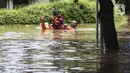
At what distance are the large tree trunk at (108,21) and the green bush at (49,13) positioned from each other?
946 inches

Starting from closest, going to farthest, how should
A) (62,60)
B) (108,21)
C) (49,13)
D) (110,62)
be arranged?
(110,62) → (62,60) → (108,21) → (49,13)

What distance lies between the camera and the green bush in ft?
122

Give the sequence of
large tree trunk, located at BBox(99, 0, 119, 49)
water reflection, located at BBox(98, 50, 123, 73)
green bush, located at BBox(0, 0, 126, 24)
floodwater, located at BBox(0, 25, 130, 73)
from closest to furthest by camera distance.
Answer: water reflection, located at BBox(98, 50, 123, 73)
floodwater, located at BBox(0, 25, 130, 73)
large tree trunk, located at BBox(99, 0, 119, 49)
green bush, located at BBox(0, 0, 126, 24)

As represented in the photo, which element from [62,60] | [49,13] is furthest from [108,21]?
[49,13]

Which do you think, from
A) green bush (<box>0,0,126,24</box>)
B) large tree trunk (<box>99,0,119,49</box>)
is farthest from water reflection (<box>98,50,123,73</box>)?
green bush (<box>0,0,126,24</box>)

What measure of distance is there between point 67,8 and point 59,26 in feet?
42.0

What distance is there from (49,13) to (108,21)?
84.1 ft

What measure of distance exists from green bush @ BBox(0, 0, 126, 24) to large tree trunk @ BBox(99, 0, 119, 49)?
24017 millimetres

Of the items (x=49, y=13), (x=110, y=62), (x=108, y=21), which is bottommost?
(x=110, y=62)

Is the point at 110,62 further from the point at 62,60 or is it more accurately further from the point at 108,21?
the point at 108,21

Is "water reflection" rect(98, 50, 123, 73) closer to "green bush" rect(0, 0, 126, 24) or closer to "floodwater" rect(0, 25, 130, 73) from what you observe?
"floodwater" rect(0, 25, 130, 73)

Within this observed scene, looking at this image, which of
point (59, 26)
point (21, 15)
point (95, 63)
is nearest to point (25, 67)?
point (95, 63)

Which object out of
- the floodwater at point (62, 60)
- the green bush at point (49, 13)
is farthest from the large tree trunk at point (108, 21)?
the green bush at point (49, 13)

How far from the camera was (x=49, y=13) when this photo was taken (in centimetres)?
3869
